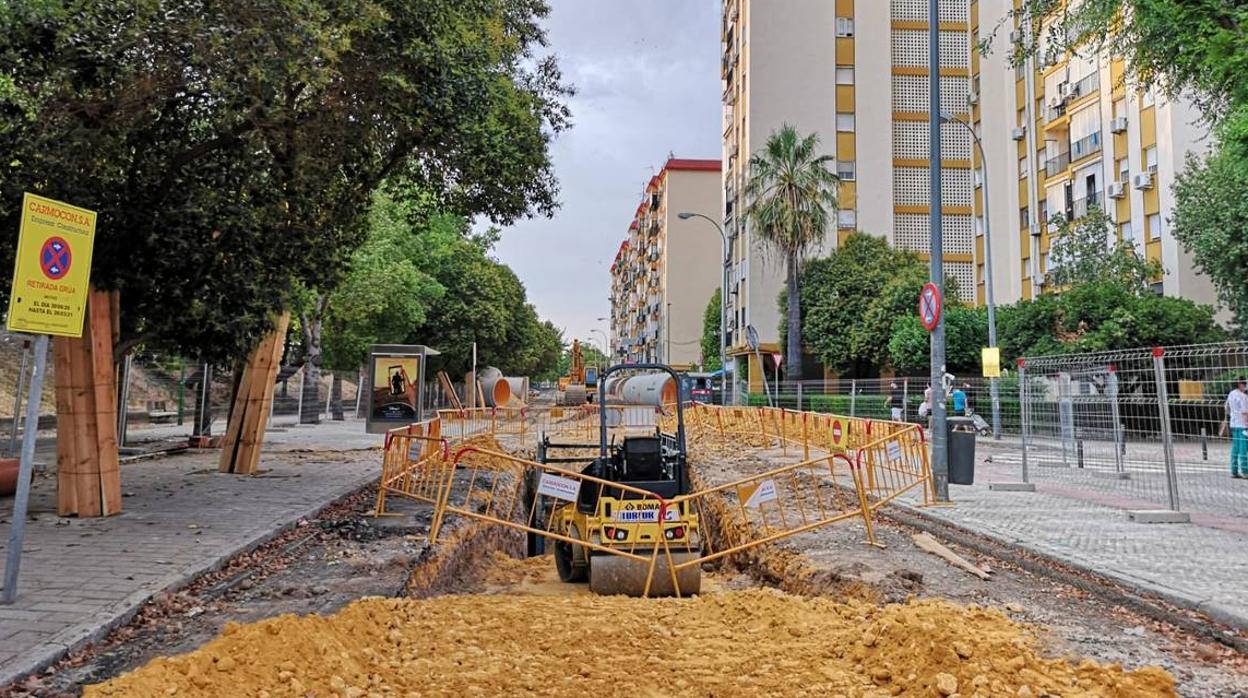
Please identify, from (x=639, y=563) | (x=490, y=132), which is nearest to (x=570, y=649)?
(x=639, y=563)

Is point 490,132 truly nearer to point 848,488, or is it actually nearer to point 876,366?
point 848,488

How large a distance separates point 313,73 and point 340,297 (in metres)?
22.8

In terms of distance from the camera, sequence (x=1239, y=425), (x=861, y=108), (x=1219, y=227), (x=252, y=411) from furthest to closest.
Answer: (x=861, y=108) < (x=1219, y=227) < (x=252, y=411) < (x=1239, y=425)

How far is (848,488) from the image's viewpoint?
12688 millimetres

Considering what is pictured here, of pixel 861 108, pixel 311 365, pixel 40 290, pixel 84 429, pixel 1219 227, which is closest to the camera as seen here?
pixel 40 290

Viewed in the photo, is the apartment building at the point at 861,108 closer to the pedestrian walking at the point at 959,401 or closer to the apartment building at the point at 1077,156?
the apartment building at the point at 1077,156

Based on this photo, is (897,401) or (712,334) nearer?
(897,401)

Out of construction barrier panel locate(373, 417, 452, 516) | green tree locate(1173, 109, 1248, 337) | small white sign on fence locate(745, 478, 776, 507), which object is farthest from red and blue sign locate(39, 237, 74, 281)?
green tree locate(1173, 109, 1248, 337)

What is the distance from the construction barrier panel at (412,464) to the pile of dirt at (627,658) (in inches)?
191

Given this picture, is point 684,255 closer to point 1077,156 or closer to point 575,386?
point 575,386

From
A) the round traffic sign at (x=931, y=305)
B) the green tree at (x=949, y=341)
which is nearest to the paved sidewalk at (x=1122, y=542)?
the round traffic sign at (x=931, y=305)

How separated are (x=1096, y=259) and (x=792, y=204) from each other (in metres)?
11.8

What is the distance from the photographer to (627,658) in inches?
182

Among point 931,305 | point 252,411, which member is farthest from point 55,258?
point 931,305
